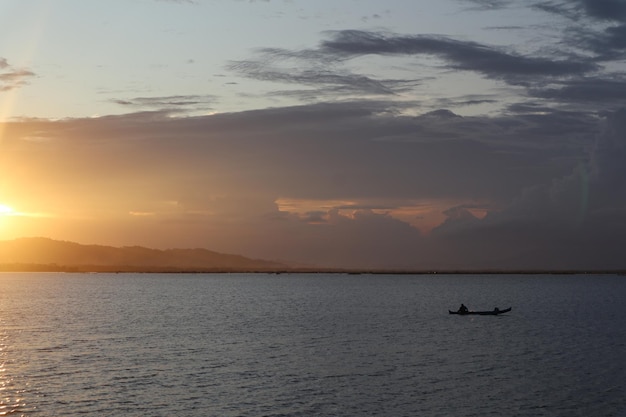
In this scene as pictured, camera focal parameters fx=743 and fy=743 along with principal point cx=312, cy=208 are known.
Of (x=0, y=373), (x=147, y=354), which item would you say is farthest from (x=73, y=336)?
(x=0, y=373)

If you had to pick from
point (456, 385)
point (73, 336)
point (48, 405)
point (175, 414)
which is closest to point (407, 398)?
point (456, 385)

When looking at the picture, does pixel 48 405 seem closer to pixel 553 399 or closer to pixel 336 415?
pixel 336 415

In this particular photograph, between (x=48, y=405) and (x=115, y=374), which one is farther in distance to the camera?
(x=115, y=374)

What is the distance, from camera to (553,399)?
62.2 m

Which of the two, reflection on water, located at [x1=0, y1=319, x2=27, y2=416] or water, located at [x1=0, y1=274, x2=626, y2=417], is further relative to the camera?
water, located at [x1=0, y1=274, x2=626, y2=417]

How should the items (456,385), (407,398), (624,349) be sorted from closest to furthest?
(407,398), (456,385), (624,349)

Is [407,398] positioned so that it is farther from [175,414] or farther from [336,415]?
[175,414]

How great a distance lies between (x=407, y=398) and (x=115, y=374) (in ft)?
94.6

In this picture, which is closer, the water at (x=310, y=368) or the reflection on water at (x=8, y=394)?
the reflection on water at (x=8, y=394)

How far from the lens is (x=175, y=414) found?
55375 mm

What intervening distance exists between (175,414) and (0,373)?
87.6ft

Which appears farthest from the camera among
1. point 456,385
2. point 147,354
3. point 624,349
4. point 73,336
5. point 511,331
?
point 511,331

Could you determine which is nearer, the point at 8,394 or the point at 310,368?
the point at 8,394

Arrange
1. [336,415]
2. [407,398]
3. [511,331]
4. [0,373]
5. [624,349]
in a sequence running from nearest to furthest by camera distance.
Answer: [336,415]
[407,398]
[0,373]
[624,349]
[511,331]
